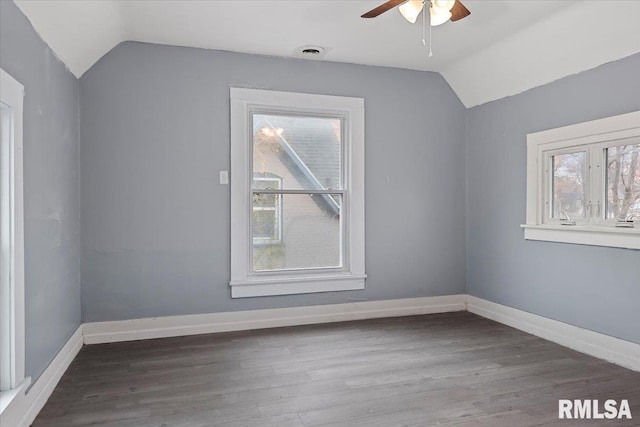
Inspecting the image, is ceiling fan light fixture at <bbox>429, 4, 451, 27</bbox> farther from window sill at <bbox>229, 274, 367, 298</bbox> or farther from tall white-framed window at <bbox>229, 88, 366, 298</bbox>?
window sill at <bbox>229, 274, 367, 298</bbox>

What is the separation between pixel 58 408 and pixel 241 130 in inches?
99.3

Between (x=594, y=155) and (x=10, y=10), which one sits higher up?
(x=10, y=10)

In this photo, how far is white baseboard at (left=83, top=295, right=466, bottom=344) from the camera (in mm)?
3721

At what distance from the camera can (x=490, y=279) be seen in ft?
14.7

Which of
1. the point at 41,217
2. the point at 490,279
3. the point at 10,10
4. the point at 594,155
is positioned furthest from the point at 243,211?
the point at 594,155

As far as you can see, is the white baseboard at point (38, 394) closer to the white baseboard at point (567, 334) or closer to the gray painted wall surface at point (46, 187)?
the gray painted wall surface at point (46, 187)

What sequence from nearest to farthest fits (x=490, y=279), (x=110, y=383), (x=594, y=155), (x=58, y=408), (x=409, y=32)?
1. (x=58, y=408)
2. (x=110, y=383)
3. (x=594, y=155)
4. (x=409, y=32)
5. (x=490, y=279)

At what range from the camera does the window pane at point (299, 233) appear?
4199 millimetres

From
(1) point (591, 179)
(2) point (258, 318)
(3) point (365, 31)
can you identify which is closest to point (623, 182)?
(1) point (591, 179)

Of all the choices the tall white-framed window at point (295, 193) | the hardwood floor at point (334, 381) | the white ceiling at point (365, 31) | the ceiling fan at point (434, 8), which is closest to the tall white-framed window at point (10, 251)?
the hardwood floor at point (334, 381)

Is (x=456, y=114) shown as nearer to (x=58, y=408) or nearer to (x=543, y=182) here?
(x=543, y=182)

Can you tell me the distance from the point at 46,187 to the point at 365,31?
102 inches

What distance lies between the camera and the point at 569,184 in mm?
3646

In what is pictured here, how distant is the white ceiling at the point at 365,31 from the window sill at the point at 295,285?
2101 mm
